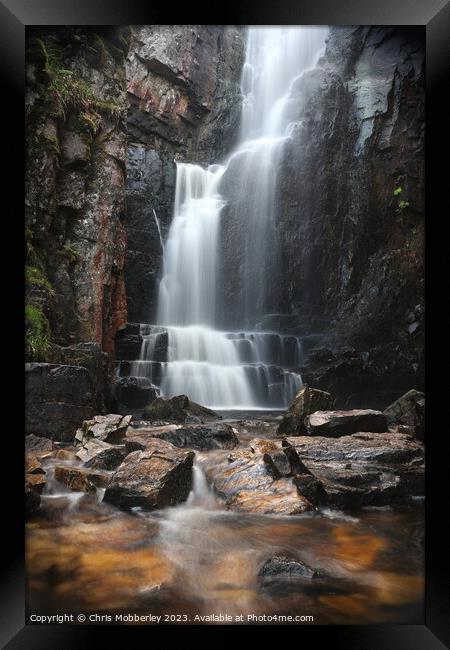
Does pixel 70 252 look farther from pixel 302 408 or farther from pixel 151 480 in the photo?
pixel 302 408

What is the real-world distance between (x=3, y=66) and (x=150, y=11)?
87 cm

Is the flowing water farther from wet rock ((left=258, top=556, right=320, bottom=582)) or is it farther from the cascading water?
the cascading water

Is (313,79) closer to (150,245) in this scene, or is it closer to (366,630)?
(150,245)

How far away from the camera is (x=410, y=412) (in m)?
2.43

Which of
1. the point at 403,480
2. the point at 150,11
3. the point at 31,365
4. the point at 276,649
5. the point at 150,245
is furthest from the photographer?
the point at 150,245

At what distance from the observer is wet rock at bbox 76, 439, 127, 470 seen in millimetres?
2771

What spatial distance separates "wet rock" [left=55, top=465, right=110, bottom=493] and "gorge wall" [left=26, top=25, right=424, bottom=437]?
0.34m

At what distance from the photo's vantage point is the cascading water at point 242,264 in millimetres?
3709

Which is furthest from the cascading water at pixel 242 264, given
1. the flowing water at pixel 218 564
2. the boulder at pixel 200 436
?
the flowing water at pixel 218 564

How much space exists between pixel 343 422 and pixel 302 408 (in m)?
0.38

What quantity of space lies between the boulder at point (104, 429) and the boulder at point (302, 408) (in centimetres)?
141

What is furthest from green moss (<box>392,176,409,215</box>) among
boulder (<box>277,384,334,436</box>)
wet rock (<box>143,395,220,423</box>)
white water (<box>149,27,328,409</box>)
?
wet rock (<box>143,395,220,423</box>)

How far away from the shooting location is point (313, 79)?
4395 mm

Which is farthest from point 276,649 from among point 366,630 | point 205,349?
point 205,349
